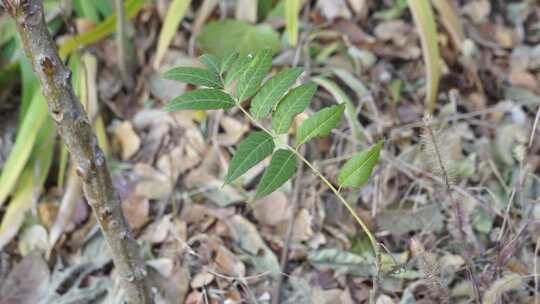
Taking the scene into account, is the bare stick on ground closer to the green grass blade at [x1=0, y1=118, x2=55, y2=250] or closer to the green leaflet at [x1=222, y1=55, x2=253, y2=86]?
the green leaflet at [x1=222, y1=55, x2=253, y2=86]

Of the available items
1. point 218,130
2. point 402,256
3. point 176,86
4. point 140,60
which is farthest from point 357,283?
point 140,60

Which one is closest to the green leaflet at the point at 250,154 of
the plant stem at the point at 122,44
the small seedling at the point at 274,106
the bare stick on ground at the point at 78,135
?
the small seedling at the point at 274,106

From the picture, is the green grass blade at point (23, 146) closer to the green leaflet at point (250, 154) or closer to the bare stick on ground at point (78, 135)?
the bare stick on ground at point (78, 135)

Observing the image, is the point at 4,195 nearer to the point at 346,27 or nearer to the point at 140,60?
the point at 140,60

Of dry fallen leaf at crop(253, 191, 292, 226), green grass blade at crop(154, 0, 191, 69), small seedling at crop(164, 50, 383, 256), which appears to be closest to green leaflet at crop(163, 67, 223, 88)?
small seedling at crop(164, 50, 383, 256)

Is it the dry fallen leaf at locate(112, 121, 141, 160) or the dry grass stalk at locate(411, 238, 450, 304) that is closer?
the dry grass stalk at locate(411, 238, 450, 304)
